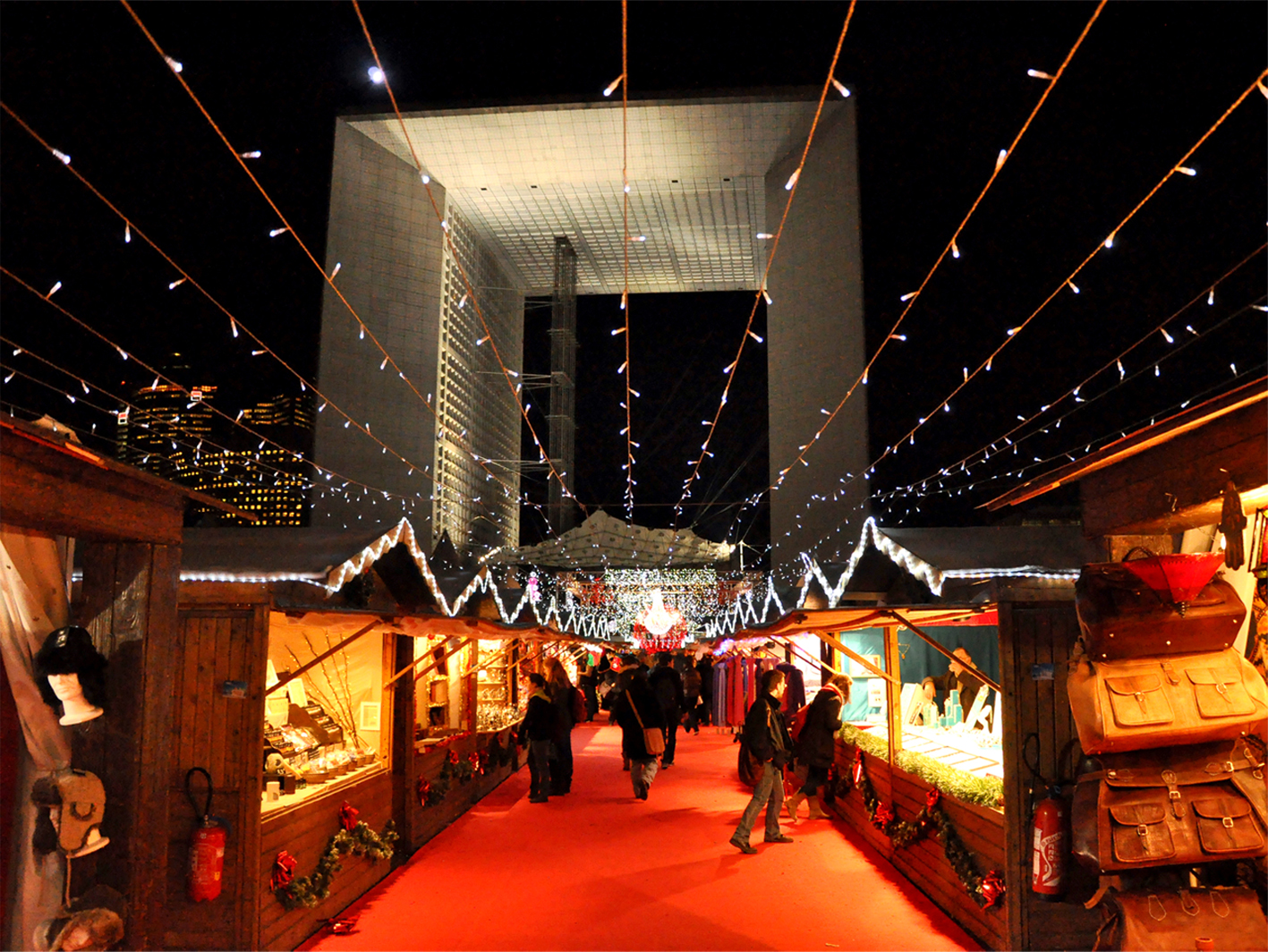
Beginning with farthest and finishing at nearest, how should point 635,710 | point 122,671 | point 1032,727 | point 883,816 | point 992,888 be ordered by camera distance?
point 635,710
point 883,816
point 992,888
point 1032,727
point 122,671

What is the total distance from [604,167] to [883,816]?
20407 mm

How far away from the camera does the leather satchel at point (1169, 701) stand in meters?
3.45

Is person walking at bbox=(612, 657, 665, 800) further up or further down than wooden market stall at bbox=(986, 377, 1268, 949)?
further down

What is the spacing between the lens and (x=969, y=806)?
20.9 feet

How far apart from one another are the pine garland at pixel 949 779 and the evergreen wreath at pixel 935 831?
14 cm

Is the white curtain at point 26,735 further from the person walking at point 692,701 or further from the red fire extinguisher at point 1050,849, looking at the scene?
the person walking at point 692,701

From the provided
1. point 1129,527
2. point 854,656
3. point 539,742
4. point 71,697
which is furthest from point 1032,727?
point 539,742

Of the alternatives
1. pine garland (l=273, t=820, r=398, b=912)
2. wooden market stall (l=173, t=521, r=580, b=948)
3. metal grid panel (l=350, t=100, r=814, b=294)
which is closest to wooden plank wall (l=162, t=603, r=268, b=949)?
wooden market stall (l=173, t=521, r=580, b=948)

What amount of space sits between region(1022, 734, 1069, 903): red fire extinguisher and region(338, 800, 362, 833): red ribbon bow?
4982 mm

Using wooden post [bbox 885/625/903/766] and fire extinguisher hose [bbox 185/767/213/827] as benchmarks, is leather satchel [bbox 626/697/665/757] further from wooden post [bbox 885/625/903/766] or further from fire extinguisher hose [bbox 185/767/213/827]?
fire extinguisher hose [bbox 185/767/213/827]

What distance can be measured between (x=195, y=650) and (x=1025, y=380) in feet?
52.9

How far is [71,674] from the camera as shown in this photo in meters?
4.18

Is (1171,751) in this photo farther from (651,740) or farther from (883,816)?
(651,740)

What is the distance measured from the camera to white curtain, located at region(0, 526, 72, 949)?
13.9 ft
